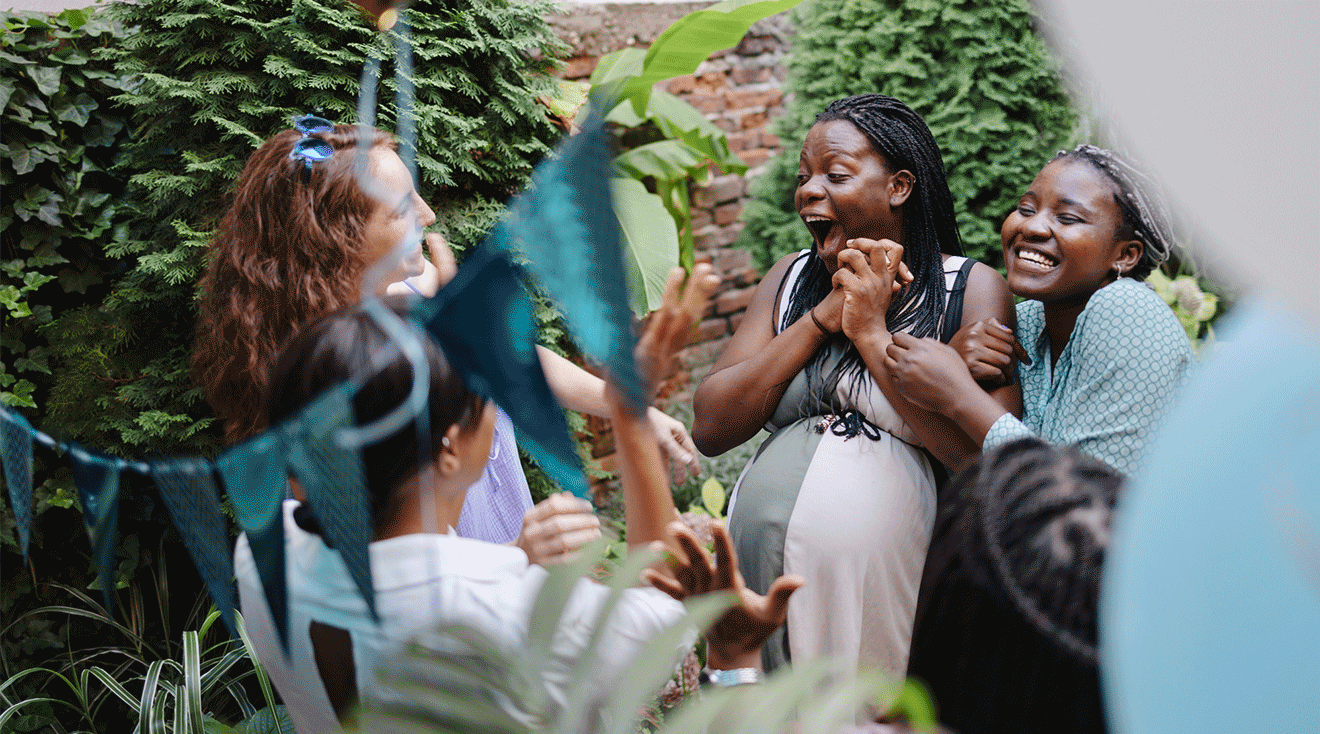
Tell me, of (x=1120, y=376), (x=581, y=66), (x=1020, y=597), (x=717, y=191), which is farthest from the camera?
(x=717, y=191)

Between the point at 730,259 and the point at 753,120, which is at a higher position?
the point at 753,120

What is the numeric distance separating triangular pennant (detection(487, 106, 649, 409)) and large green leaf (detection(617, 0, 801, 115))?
2044 millimetres

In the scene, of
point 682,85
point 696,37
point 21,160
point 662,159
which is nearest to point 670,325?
point 696,37

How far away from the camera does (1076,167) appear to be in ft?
5.34

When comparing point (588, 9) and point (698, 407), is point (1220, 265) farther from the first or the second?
point (588, 9)

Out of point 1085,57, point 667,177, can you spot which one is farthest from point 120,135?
point 1085,57

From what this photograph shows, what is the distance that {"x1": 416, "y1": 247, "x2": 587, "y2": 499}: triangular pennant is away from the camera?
106cm

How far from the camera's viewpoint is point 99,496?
1.20 m

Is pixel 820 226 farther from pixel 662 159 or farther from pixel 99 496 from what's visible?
pixel 662 159

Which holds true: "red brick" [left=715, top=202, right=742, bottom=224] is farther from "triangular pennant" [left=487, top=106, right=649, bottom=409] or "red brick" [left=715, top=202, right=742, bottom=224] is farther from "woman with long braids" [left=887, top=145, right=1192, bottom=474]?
"triangular pennant" [left=487, top=106, right=649, bottom=409]

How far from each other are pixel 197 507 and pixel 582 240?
0.61m

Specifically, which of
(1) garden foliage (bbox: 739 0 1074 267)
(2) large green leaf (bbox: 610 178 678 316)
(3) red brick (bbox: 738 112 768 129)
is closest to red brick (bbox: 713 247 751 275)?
(3) red brick (bbox: 738 112 768 129)

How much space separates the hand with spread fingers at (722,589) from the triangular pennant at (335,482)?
39cm

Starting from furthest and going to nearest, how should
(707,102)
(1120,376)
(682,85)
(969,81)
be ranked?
(707,102) < (682,85) < (969,81) < (1120,376)
